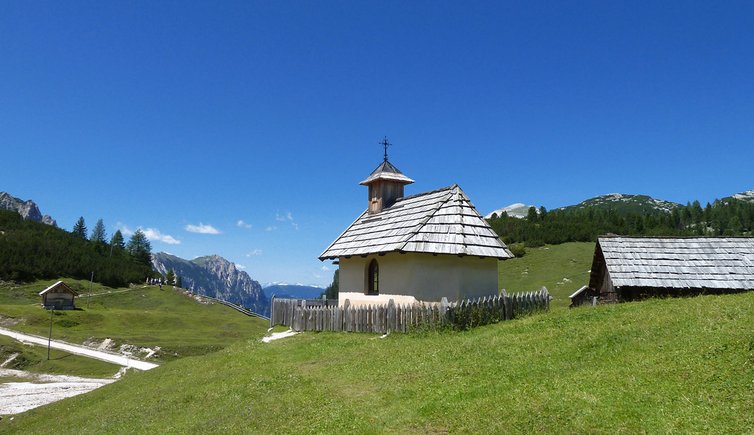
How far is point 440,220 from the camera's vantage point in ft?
72.2

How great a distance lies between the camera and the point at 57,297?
7656 cm

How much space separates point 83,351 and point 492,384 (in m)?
54.3

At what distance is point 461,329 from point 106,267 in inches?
5142

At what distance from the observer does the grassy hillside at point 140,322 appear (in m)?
57.1

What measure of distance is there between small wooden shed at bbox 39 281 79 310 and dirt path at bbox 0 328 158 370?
1796 cm

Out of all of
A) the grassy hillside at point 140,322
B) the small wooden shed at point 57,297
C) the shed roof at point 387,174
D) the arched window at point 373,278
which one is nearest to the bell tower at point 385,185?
the shed roof at point 387,174

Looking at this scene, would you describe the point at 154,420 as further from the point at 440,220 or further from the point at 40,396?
the point at 40,396

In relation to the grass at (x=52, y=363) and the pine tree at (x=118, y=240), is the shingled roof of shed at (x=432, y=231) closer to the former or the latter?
the grass at (x=52, y=363)

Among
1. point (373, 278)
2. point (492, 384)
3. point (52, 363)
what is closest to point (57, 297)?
point (52, 363)

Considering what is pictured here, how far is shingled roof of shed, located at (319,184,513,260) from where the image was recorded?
20.7 meters

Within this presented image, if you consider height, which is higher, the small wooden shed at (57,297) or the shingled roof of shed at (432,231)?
the shingled roof of shed at (432,231)

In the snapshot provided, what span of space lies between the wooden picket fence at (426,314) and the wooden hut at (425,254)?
1651mm

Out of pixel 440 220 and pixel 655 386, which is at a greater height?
pixel 440 220

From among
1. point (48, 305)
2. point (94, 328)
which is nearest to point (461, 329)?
point (94, 328)
